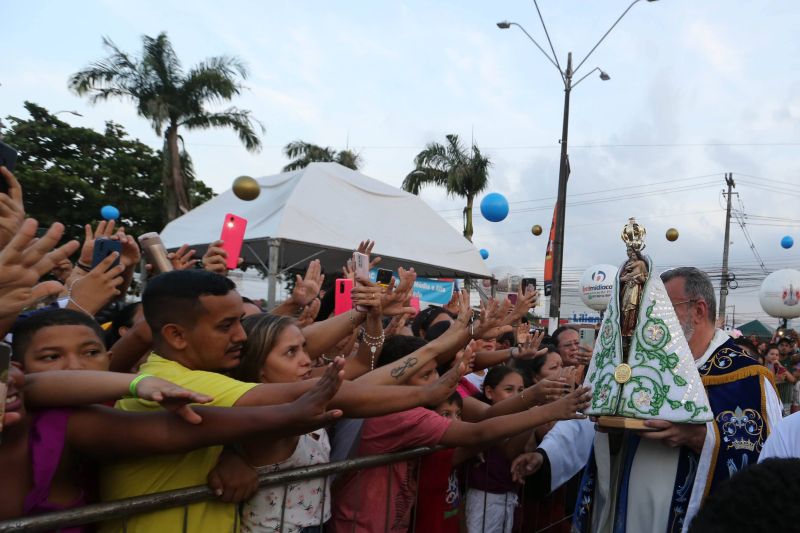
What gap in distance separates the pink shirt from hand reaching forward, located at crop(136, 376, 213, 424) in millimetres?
1217

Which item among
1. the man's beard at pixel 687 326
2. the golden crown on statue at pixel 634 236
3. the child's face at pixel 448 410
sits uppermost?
the golden crown on statue at pixel 634 236

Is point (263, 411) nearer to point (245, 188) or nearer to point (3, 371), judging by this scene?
point (3, 371)

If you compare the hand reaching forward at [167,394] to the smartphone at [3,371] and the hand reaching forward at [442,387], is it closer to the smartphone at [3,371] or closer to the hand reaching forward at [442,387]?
the smartphone at [3,371]

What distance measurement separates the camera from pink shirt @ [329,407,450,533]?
261cm

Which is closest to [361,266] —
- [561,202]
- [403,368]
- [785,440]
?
[403,368]

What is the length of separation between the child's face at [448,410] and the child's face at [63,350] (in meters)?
1.63

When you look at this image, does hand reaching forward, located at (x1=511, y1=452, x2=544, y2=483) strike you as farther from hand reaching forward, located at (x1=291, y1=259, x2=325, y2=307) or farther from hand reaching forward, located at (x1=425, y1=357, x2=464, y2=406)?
hand reaching forward, located at (x1=291, y1=259, x2=325, y2=307)

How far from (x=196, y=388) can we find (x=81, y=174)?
78.8ft

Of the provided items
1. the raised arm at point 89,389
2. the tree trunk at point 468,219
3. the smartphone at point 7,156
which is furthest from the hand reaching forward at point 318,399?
the tree trunk at point 468,219

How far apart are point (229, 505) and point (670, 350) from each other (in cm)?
189

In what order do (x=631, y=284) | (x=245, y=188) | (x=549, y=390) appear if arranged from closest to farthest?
(x=631, y=284) → (x=549, y=390) → (x=245, y=188)

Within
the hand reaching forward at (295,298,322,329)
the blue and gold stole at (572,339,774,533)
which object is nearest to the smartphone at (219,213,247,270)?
the hand reaching forward at (295,298,322,329)

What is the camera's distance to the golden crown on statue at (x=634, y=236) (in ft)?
9.60

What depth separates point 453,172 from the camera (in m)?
26.7
